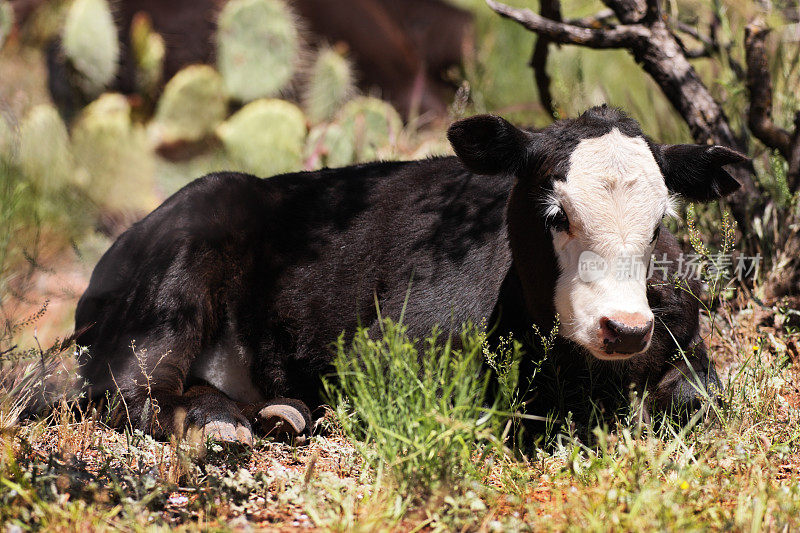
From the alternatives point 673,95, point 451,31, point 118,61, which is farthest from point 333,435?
point 451,31

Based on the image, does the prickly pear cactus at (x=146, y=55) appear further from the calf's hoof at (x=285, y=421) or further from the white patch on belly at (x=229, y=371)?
the calf's hoof at (x=285, y=421)

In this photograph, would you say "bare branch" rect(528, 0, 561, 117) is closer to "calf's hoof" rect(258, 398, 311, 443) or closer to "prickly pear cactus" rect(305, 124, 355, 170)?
"prickly pear cactus" rect(305, 124, 355, 170)

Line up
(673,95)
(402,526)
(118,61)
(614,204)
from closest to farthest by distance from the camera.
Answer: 1. (402,526)
2. (614,204)
3. (673,95)
4. (118,61)

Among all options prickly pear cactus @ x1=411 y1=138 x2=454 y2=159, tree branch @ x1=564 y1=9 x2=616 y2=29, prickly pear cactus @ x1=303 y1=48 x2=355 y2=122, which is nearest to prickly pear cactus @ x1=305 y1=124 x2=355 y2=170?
prickly pear cactus @ x1=411 y1=138 x2=454 y2=159

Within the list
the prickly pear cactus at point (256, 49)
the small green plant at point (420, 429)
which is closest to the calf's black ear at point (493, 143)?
the small green plant at point (420, 429)

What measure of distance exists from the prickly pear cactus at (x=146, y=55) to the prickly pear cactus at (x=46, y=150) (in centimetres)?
112

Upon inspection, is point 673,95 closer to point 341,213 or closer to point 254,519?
point 341,213

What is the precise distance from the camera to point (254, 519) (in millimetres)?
2793

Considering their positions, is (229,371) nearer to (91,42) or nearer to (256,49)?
(256,49)

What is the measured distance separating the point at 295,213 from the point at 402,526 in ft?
7.78

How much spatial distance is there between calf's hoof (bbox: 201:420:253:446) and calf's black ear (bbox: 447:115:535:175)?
1.58 m

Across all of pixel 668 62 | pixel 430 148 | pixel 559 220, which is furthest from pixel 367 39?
pixel 559 220

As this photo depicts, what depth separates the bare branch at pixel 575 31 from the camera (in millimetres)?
4988

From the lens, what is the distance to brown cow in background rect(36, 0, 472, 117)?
35.8ft
